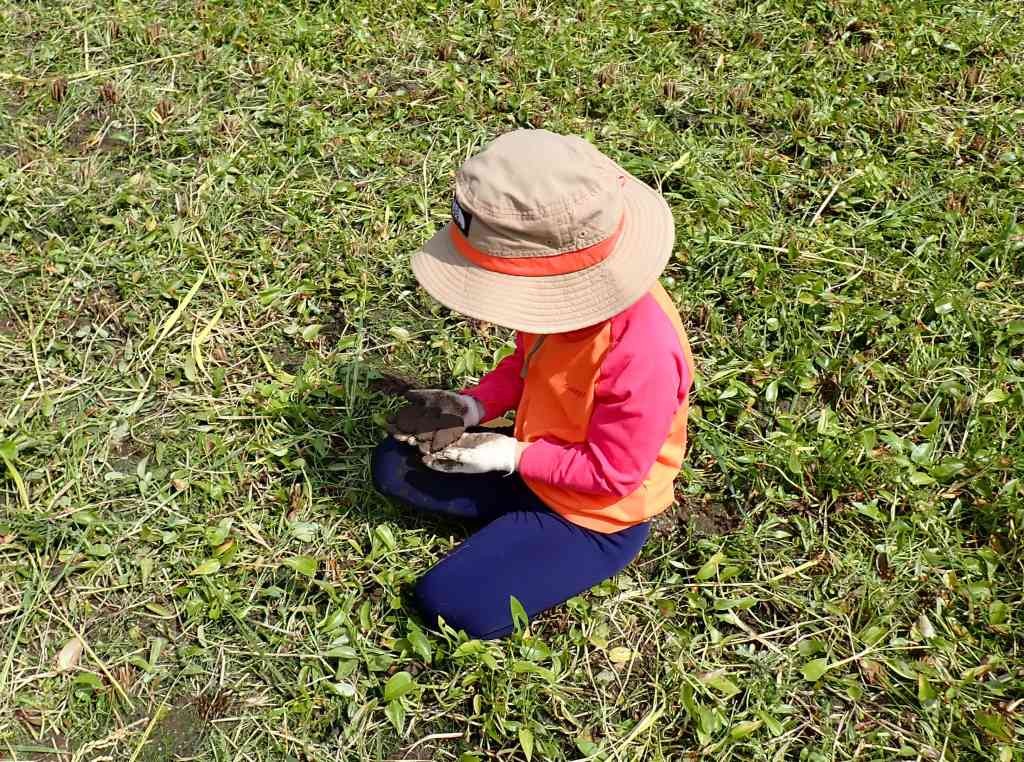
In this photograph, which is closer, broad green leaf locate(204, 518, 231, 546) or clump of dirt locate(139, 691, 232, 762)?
clump of dirt locate(139, 691, 232, 762)

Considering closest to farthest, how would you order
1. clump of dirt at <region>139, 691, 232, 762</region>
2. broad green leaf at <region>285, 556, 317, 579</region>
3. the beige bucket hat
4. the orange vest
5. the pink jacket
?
the beige bucket hat
the pink jacket
the orange vest
clump of dirt at <region>139, 691, 232, 762</region>
broad green leaf at <region>285, 556, 317, 579</region>

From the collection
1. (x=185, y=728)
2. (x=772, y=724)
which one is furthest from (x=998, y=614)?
(x=185, y=728)

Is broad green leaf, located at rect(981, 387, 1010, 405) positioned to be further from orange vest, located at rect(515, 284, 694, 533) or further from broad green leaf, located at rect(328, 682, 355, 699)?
broad green leaf, located at rect(328, 682, 355, 699)

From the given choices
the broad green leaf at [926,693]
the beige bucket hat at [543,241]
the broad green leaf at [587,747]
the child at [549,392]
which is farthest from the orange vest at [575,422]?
the broad green leaf at [926,693]

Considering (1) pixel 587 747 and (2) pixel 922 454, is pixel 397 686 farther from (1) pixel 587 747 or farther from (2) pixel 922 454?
(2) pixel 922 454

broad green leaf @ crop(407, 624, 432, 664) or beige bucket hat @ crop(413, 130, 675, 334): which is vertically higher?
beige bucket hat @ crop(413, 130, 675, 334)

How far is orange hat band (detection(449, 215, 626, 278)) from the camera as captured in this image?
5.69 feet

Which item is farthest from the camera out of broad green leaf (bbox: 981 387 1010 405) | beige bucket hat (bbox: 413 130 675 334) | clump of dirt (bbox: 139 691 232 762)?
broad green leaf (bbox: 981 387 1010 405)

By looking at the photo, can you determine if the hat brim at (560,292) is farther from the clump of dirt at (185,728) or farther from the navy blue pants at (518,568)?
the clump of dirt at (185,728)

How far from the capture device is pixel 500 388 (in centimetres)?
242

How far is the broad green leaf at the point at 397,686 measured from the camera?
2150 millimetres

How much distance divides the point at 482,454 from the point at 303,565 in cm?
59

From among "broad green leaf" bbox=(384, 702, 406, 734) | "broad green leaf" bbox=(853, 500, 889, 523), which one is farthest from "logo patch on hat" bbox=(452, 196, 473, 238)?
"broad green leaf" bbox=(853, 500, 889, 523)

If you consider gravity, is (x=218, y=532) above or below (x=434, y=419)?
below
